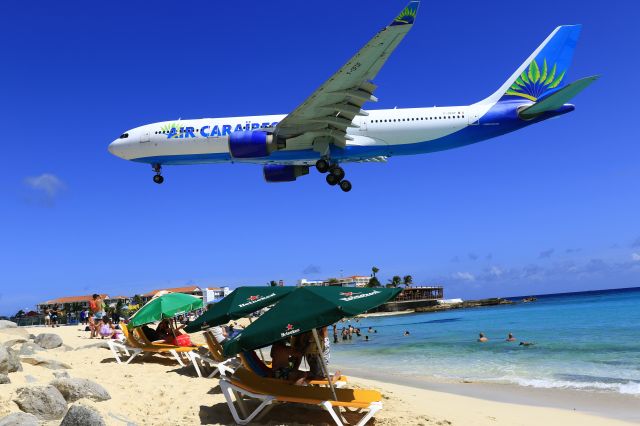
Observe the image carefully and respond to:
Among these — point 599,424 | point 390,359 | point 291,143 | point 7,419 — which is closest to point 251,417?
point 7,419

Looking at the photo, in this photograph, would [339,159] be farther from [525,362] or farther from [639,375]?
[639,375]

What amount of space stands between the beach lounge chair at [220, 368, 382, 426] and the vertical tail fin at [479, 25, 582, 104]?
2236cm

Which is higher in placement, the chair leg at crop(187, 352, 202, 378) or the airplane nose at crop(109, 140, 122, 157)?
the airplane nose at crop(109, 140, 122, 157)

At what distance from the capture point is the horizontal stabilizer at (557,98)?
20.1 m

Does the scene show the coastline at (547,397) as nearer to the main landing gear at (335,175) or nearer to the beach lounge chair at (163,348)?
the beach lounge chair at (163,348)

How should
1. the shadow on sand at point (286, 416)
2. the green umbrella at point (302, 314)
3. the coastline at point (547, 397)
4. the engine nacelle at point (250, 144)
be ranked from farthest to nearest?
the engine nacelle at point (250, 144) → the coastline at point (547, 397) → the shadow on sand at point (286, 416) → the green umbrella at point (302, 314)

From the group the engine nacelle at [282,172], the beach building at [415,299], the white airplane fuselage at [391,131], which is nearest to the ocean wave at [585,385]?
the white airplane fuselage at [391,131]

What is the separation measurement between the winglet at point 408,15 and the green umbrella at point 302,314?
12.7m

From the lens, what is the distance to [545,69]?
2934cm

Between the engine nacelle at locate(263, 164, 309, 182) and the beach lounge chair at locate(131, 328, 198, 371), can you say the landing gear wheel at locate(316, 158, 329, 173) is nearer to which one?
the engine nacelle at locate(263, 164, 309, 182)

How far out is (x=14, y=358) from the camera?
10.8 metres

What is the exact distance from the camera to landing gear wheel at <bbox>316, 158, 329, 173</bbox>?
26570 mm

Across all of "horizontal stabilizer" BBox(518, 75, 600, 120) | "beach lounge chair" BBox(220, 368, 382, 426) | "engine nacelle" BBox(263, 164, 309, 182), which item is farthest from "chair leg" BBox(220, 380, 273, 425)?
"engine nacelle" BBox(263, 164, 309, 182)

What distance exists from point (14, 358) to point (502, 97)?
967 inches
